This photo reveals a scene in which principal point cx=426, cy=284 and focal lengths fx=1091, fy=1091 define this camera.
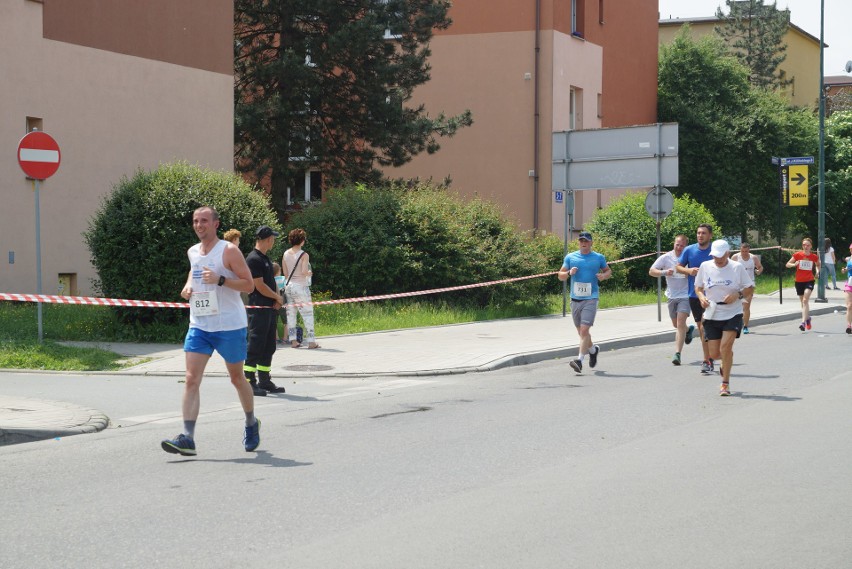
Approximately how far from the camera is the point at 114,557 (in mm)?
5363

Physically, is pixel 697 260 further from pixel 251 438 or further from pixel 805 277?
pixel 805 277

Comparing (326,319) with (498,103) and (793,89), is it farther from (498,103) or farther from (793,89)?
(793,89)

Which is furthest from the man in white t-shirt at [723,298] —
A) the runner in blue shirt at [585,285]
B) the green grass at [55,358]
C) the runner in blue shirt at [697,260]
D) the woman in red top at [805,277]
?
the woman in red top at [805,277]

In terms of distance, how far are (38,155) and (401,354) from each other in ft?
17.8

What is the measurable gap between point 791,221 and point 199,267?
43039 mm

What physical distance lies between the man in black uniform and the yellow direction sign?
22049mm

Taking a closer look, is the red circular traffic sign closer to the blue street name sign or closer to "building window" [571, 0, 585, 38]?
the blue street name sign

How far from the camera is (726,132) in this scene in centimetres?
4338

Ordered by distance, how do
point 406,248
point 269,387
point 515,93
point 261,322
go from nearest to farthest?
point 261,322 → point 269,387 → point 406,248 → point 515,93

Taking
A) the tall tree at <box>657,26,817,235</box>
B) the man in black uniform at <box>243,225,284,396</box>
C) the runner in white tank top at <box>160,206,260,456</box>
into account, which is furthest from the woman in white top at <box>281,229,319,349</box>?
the tall tree at <box>657,26,817,235</box>

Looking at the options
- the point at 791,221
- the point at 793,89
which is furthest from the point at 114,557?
the point at 793,89

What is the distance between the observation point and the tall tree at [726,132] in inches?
1713

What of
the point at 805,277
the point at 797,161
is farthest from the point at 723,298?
the point at 797,161

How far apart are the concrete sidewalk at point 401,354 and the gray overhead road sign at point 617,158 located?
9.19 ft
